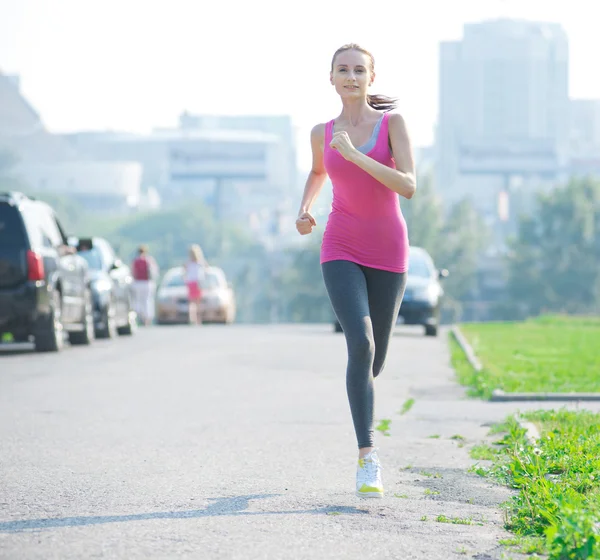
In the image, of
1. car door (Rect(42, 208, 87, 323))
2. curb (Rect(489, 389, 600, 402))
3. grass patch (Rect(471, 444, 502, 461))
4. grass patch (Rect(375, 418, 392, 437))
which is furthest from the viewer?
car door (Rect(42, 208, 87, 323))

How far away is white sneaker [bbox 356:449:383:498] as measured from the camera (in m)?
6.55

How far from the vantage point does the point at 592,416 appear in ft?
32.4

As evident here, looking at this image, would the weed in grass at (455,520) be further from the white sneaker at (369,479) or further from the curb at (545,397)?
the curb at (545,397)

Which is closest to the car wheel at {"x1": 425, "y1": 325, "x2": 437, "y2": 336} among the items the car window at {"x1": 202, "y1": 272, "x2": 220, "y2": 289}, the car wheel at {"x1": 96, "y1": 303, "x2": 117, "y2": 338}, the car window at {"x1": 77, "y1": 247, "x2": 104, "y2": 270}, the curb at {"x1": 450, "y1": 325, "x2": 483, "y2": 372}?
the curb at {"x1": 450, "y1": 325, "x2": 483, "y2": 372}

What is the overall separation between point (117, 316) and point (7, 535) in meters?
18.1

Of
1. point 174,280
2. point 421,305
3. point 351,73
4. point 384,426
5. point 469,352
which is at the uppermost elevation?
point 351,73

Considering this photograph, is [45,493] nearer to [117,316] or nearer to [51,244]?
[51,244]

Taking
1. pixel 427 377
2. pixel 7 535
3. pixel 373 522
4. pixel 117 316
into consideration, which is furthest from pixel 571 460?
pixel 117 316

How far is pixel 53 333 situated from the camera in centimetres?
1809

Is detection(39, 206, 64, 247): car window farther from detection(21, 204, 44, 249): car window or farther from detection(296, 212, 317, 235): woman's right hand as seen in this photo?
detection(296, 212, 317, 235): woman's right hand

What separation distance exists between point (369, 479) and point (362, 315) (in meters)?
0.74

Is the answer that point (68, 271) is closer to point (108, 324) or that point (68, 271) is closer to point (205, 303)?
point (108, 324)

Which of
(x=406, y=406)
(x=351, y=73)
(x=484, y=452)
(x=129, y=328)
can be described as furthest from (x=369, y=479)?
(x=129, y=328)

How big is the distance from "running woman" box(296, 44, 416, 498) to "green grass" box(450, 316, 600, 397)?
580 cm
